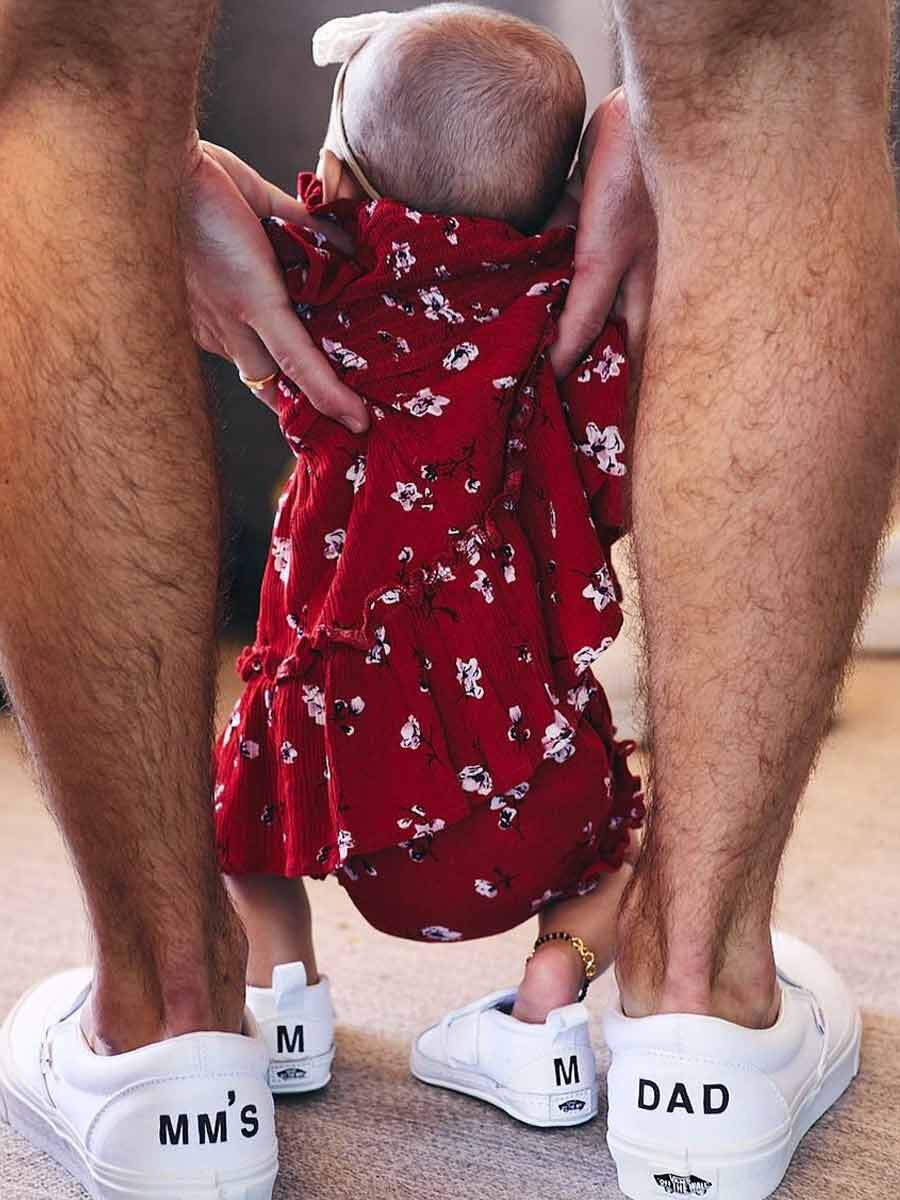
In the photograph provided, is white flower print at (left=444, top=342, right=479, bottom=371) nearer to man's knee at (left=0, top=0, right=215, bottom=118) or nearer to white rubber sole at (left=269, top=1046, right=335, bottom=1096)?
man's knee at (left=0, top=0, right=215, bottom=118)

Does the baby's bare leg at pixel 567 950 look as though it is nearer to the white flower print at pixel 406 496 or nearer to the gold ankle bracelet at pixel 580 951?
the gold ankle bracelet at pixel 580 951

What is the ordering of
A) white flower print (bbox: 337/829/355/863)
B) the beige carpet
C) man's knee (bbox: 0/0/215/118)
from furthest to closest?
white flower print (bbox: 337/829/355/863) < the beige carpet < man's knee (bbox: 0/0/215/118)

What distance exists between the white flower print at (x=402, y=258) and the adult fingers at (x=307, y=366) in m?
0.07

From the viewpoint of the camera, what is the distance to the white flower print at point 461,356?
3.09ft

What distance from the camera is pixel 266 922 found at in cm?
98

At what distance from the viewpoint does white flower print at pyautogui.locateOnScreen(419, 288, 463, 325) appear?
0.94 meters

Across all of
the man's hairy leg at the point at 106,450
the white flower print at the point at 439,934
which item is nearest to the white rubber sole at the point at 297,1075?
the white flower print at the point at 439,934

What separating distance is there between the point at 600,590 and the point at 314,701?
7.9 inches

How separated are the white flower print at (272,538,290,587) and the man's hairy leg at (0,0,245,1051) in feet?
0.75

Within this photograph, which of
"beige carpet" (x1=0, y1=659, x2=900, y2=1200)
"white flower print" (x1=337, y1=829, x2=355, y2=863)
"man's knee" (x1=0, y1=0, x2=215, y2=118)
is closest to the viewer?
"man's knee" (x1=0, y1=0, x2=215, y2=118)

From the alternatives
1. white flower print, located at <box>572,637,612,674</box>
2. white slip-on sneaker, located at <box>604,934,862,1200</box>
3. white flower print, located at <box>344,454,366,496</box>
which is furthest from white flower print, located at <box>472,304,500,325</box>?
white slip-on sneaker, located at <box>604,934,862,1200</box>

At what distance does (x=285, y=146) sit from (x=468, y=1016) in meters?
1.67

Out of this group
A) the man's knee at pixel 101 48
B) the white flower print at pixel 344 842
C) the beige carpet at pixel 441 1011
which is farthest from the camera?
the white flower print at pixel 344 842

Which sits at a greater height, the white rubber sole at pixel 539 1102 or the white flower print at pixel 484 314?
the white flower print at pixel 484 314
